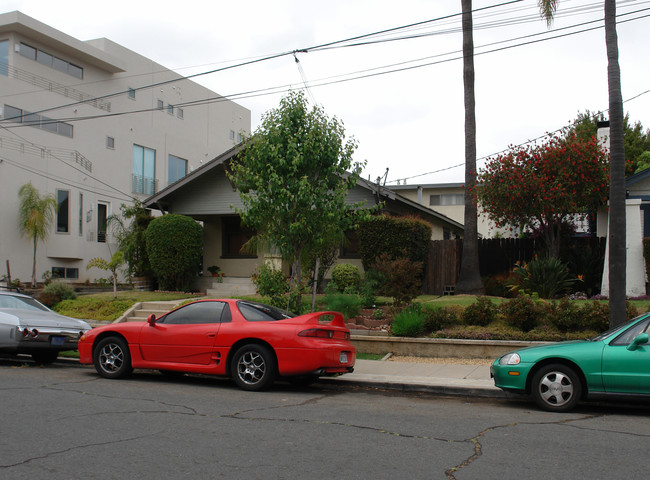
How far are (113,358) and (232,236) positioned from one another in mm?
13632

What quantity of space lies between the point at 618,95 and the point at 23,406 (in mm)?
10247

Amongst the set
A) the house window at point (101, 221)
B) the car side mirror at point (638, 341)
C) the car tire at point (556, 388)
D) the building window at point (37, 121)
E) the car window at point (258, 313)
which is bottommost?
the car tire at point (556, 388)

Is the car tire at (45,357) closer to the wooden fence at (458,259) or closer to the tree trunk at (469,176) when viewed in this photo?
the tree trunk at (469,176)

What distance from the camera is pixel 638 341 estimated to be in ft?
24.6

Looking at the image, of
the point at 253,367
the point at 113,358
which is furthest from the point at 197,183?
the point at 253,367

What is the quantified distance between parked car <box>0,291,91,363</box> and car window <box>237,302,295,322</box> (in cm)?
405

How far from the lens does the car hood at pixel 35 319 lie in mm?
11188

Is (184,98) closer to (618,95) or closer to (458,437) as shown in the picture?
(618,95)

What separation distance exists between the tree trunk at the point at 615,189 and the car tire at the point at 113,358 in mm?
8001

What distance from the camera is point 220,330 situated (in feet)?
30.9

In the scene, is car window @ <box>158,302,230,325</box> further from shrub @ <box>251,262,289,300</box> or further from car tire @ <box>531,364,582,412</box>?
car tire @ <box>531,364,582,412</box>

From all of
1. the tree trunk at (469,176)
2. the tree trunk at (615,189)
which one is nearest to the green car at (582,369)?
the tree trunk at (615,189)

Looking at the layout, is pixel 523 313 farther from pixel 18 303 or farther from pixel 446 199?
pixel 446 199

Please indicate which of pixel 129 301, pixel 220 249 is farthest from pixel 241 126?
pixel 129 301
